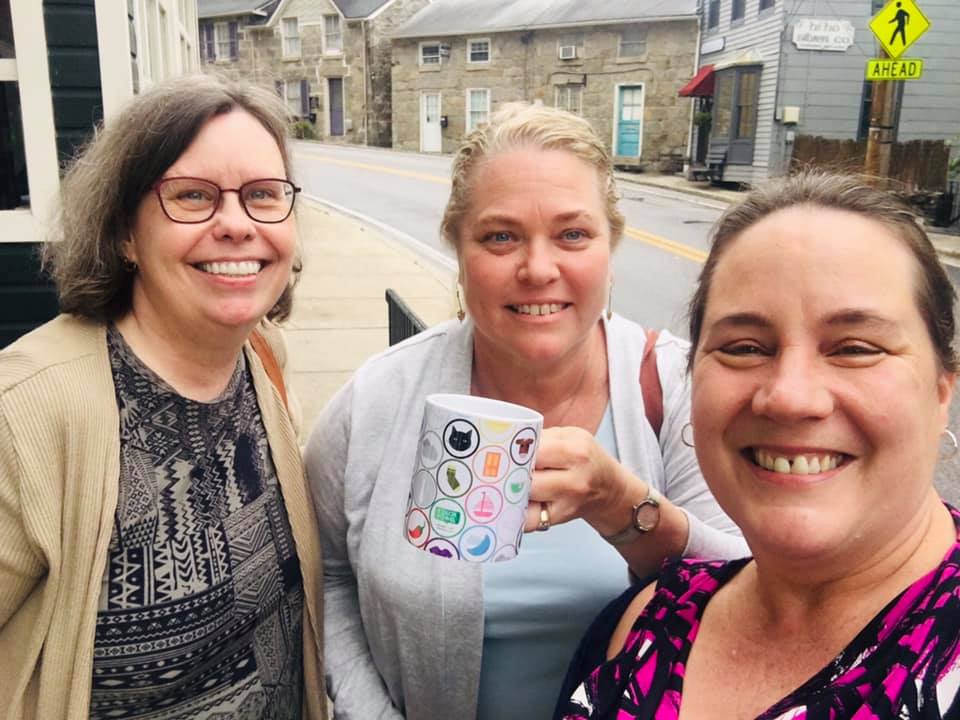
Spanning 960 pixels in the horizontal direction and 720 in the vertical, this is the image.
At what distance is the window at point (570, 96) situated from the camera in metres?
A: 32.8

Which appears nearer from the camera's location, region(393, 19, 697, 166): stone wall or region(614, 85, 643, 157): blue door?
region(393, 19, 697, 166): stone wall

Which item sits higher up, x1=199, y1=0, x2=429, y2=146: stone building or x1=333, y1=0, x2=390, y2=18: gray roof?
x1=333, y1=0, x2=390, y2=18: gray roof

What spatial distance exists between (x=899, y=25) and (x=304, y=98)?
3398 centimetres

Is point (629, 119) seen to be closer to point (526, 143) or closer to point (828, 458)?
point (526, 143)

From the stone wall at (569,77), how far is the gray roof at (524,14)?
0.38 m

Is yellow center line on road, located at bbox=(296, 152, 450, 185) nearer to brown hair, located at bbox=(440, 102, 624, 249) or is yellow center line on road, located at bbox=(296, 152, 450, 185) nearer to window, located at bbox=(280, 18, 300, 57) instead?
window, located at bbox=(280, 18, 300, 57)

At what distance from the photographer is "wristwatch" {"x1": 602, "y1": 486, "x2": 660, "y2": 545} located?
1576mm

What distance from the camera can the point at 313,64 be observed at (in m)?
40.4

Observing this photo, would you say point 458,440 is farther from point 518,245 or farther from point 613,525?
point 518,245

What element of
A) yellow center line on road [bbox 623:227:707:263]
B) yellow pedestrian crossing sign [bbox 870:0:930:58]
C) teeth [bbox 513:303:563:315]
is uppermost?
yellow pedestrian crossing sign [bbox 870:0:930:58]

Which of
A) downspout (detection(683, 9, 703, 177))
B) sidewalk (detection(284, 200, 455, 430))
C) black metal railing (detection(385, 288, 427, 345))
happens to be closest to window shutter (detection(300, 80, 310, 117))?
downspout (detection(683, 9, 703, 177))

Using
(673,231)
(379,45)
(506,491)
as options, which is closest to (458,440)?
(506,491)

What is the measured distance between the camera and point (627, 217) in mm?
18562

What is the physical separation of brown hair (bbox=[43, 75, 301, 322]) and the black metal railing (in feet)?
6.15
